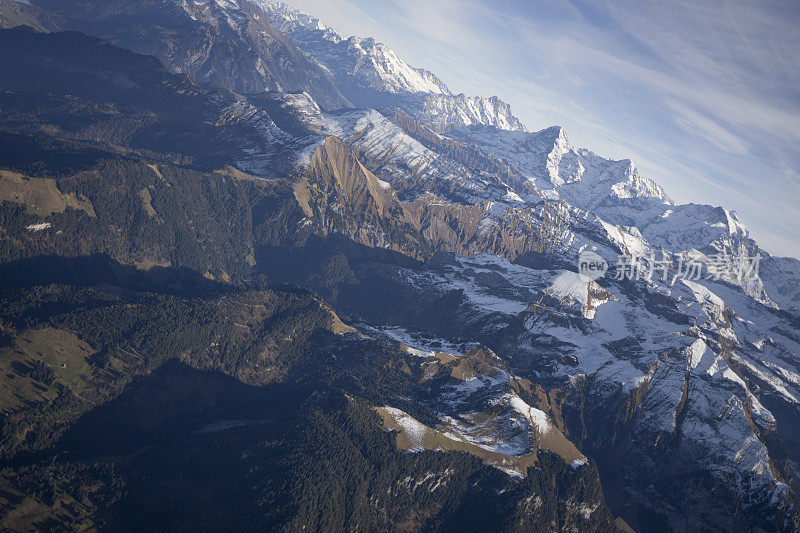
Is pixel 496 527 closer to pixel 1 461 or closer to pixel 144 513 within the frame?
pixel 144 513

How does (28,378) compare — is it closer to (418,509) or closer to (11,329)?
(11,329)

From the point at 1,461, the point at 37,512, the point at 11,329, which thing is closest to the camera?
the point at 37,512

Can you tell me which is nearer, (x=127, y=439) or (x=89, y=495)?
(x=89, y=495)

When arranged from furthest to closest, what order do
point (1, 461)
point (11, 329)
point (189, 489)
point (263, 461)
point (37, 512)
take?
point (11, 329) → point (263, 461) → point (189, 489) → point (1, 461) → point (37, 512)

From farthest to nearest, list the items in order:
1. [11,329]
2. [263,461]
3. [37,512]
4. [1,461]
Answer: [11,329]
[263,461]
[1,461]
[37,512]

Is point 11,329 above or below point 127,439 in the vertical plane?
above

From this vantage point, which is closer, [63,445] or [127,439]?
[63,445]

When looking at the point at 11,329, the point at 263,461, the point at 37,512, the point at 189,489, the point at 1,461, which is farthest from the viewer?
the point at 11,329

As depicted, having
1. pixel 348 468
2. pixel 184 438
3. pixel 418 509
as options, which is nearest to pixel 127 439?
pixel 184 438

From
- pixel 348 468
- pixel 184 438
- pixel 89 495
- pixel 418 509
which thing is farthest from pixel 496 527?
pixel 89 495
